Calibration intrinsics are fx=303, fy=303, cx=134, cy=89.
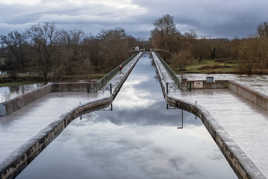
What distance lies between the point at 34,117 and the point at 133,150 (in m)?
5.16

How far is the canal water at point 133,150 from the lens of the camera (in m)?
9.16

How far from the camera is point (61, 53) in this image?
158 ft

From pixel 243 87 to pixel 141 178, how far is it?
10846mm

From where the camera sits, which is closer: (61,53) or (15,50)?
(61,53)

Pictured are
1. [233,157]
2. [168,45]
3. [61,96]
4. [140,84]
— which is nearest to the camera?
[233,157]

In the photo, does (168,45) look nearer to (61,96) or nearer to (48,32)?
(48,32)

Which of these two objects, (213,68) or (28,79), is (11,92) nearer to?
(28,79)

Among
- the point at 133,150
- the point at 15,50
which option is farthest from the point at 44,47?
the point at 133,150

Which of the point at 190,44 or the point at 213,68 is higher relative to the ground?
the point at 190,44

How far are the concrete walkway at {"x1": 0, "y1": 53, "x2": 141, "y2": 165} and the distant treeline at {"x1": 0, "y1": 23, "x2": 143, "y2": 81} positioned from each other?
28.4 meters

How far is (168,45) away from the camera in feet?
231

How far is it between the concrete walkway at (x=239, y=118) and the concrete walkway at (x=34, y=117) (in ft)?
20.0

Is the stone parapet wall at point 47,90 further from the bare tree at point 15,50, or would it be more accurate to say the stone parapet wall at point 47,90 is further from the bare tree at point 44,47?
the bare tree at point 15,50

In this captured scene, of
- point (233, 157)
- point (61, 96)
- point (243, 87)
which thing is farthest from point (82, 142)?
point (243, 87)
